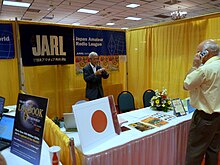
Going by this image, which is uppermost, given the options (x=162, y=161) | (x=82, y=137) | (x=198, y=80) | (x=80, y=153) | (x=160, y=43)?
(x=160, y=43)

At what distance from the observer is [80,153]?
1.45 meters

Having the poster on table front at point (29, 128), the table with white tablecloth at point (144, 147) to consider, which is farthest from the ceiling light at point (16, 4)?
the poster on table front at point (29, 128)

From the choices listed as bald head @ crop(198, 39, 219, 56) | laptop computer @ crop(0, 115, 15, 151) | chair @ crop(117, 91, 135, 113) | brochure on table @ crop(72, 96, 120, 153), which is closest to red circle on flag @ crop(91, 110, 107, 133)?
brochure on table @ crop(72, 96, 120, 153)

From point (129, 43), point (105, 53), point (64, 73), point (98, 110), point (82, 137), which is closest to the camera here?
point (82, 137)

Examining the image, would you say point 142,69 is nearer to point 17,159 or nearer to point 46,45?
point 46,45

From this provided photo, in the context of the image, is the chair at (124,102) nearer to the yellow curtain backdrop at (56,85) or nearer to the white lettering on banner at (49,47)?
the yellow curtain backdrop at (56,85)

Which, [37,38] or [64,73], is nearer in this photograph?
[37,38]

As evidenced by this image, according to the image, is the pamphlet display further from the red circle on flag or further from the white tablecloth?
the white tablecloth

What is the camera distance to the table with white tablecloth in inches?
59.4

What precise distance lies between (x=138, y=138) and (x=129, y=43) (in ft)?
12.1

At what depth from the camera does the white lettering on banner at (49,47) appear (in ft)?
11.7

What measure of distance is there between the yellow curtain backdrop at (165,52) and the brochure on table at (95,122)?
2.59m

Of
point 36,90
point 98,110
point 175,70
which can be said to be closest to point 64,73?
point 36,90

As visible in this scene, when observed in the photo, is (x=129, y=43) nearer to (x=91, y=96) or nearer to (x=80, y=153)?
(x=91, y=96)
